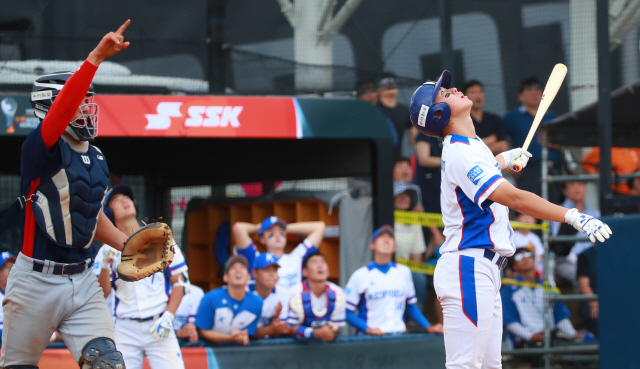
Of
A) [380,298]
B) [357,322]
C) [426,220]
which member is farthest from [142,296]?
[426,220]

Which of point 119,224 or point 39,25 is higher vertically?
point 39,25

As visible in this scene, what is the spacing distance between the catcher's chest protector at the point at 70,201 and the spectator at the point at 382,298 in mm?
3035

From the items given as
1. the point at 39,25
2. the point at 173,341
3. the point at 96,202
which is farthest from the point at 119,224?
the point at 39,25

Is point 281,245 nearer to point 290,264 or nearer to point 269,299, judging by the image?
point 290,264

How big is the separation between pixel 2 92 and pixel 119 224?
7.62 ft

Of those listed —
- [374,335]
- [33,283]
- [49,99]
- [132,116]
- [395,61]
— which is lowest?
[374,335]

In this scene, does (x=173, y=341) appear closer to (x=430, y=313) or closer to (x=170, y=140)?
(x=430, y=313)

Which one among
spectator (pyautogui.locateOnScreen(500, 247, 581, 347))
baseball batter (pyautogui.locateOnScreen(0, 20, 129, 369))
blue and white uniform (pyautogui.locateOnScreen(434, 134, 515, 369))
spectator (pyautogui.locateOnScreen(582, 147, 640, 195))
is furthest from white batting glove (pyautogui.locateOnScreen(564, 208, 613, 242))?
spectator (pyautogui.locateOnScreen(582, 147, 640, 195))

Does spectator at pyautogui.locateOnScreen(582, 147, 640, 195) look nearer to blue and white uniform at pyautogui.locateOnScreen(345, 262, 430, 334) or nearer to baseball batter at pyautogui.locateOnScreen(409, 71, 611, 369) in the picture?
blue and white uniform at pyautogui.locateOnScreen(345, 262, 430, 334)

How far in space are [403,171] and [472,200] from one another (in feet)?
12.8

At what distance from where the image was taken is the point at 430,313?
22.6 ft

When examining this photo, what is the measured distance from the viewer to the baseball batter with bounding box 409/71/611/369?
10.7 ft

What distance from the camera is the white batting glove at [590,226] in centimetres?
300

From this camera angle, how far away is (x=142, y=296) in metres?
4.91
